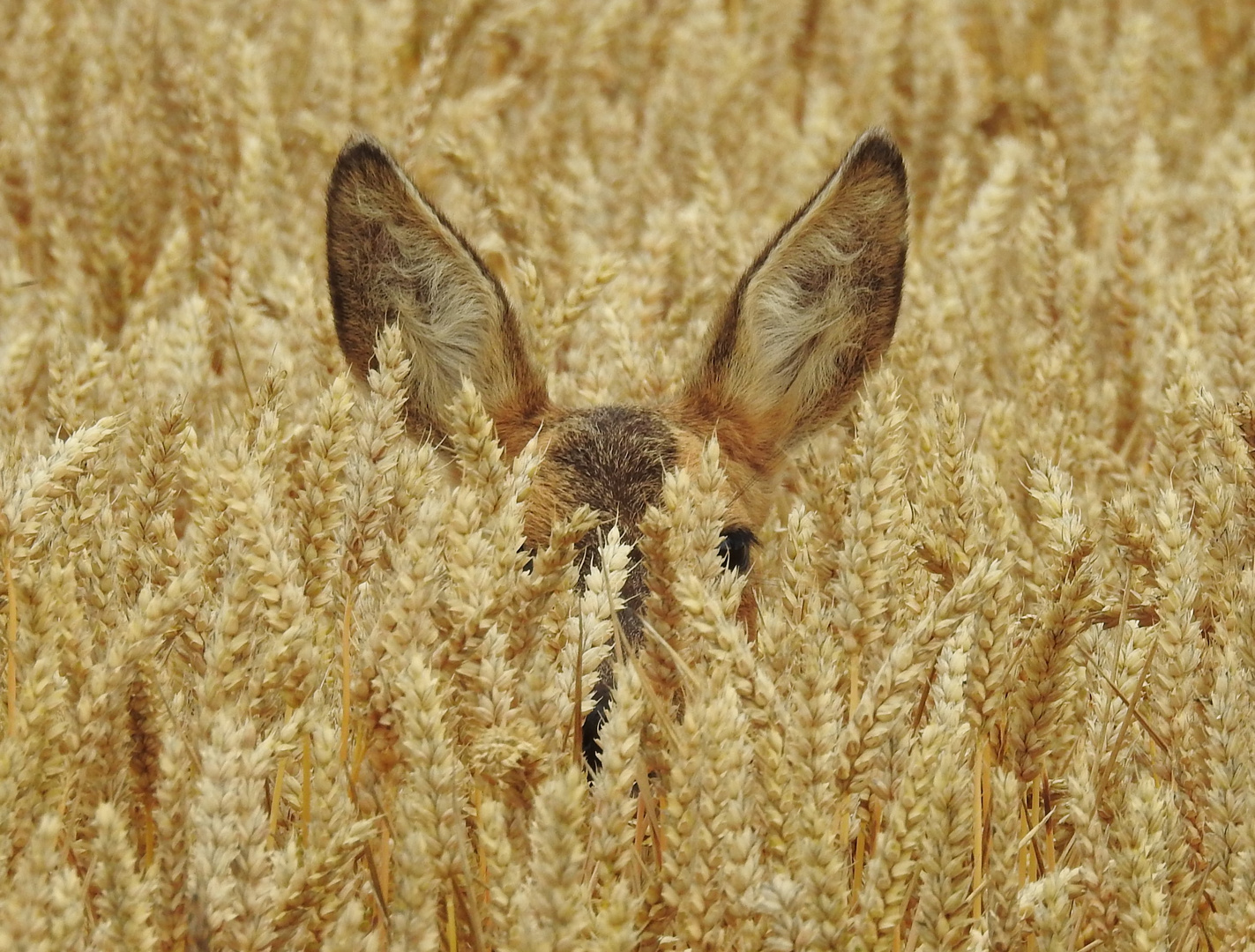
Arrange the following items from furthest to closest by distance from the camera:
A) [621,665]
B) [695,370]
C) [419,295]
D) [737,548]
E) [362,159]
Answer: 1. [695,370]
2. [419,295]
3. [737,548]
4. [362,159]
5. [621,665]

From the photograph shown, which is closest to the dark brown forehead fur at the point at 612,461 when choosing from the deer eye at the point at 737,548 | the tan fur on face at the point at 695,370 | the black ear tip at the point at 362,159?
the tan fur on face at the point at 695,370

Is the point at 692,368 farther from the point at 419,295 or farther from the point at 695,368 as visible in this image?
the point at 419,295

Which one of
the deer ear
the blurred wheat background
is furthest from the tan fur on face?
the blurred wheat background

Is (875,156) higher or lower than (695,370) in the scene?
higher

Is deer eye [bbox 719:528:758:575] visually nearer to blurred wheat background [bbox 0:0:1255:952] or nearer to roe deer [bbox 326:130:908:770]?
roe deer [bbox 326:130:908:770]

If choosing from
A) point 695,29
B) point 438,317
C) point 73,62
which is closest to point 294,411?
point 438,317

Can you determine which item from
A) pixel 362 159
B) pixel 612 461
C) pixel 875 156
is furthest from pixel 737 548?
pixel 362 159

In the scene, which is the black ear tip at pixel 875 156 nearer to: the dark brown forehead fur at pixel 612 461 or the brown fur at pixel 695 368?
the brown fur at pixel 695 368

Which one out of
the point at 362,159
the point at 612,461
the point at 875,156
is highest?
the point at 362,159

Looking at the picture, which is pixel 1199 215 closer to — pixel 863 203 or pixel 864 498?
pixel 863 203
